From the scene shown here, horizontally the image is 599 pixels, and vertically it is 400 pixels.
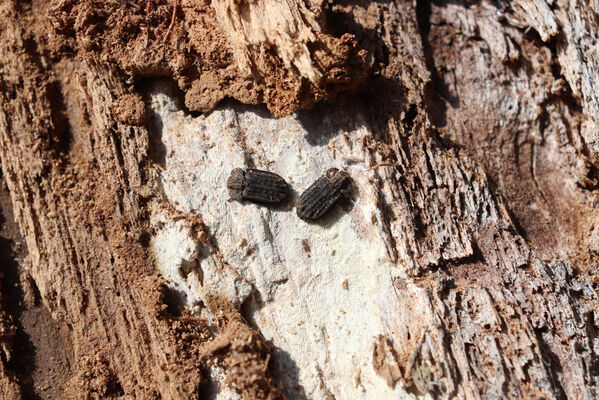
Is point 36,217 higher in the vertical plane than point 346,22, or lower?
lower

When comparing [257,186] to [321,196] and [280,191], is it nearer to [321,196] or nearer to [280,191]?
[280,191]

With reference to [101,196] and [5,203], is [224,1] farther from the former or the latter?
[5,203]

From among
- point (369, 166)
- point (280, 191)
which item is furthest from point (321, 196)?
point (369, 166)

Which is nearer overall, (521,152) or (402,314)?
(402,314)

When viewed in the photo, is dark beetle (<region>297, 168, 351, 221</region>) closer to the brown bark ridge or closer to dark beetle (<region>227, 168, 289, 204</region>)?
dark beetle (<region>227, 168, 289, 204</region>)

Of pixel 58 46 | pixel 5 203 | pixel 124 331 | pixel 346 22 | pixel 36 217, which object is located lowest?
pixel 124 331

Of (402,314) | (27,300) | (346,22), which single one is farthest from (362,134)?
(27,300)

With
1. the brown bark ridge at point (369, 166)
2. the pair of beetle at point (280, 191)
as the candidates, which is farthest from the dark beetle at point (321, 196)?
the brown bark ridge at point (369, 166)

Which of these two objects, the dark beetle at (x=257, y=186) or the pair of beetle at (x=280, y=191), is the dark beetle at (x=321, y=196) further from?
the dark beetle at (x=257, y=186)
